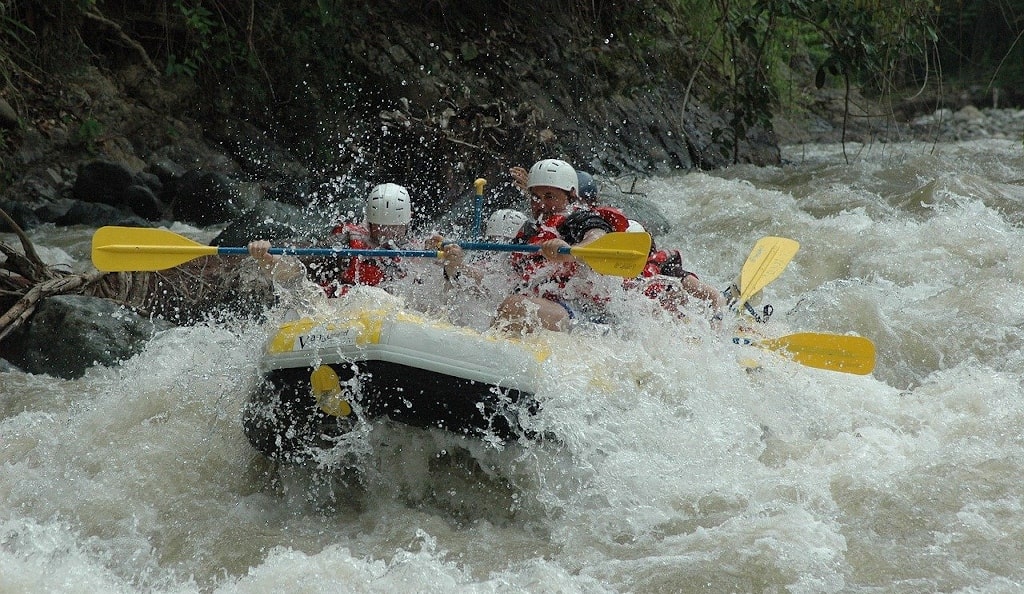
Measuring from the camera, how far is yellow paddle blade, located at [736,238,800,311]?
5559 mm

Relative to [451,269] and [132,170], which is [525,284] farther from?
[132,170]

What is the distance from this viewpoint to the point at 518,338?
4.12 meters

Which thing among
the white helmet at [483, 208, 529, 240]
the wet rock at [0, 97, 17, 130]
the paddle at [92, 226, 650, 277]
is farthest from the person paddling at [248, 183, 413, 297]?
the wet rock at [0, 97, 17, 130]

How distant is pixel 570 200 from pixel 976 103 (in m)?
15.7

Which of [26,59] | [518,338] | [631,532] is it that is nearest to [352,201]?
[26,59]

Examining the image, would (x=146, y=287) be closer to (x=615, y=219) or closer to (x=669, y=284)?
(x=615, y=219)

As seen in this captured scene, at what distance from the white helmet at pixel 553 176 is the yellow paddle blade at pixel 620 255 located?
702 millimetres

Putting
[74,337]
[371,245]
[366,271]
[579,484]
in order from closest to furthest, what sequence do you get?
[579,484], [366,271], [371,245], [74,337]

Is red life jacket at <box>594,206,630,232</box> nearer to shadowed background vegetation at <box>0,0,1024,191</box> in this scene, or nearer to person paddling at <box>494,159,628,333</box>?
person paddling at <box>494,159,628,333</box>

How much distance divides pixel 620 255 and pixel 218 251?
5.72 feet

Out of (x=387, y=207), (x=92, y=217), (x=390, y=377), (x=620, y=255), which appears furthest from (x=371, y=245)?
(x=92, y=217)

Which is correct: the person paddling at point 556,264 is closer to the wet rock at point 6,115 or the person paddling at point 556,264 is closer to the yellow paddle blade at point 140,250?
the yellow paddle blade at point 140,250

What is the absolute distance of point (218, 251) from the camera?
4297 millimetres

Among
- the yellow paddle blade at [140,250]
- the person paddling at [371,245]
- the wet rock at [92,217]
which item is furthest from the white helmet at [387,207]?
the wet rock at [92,217]
